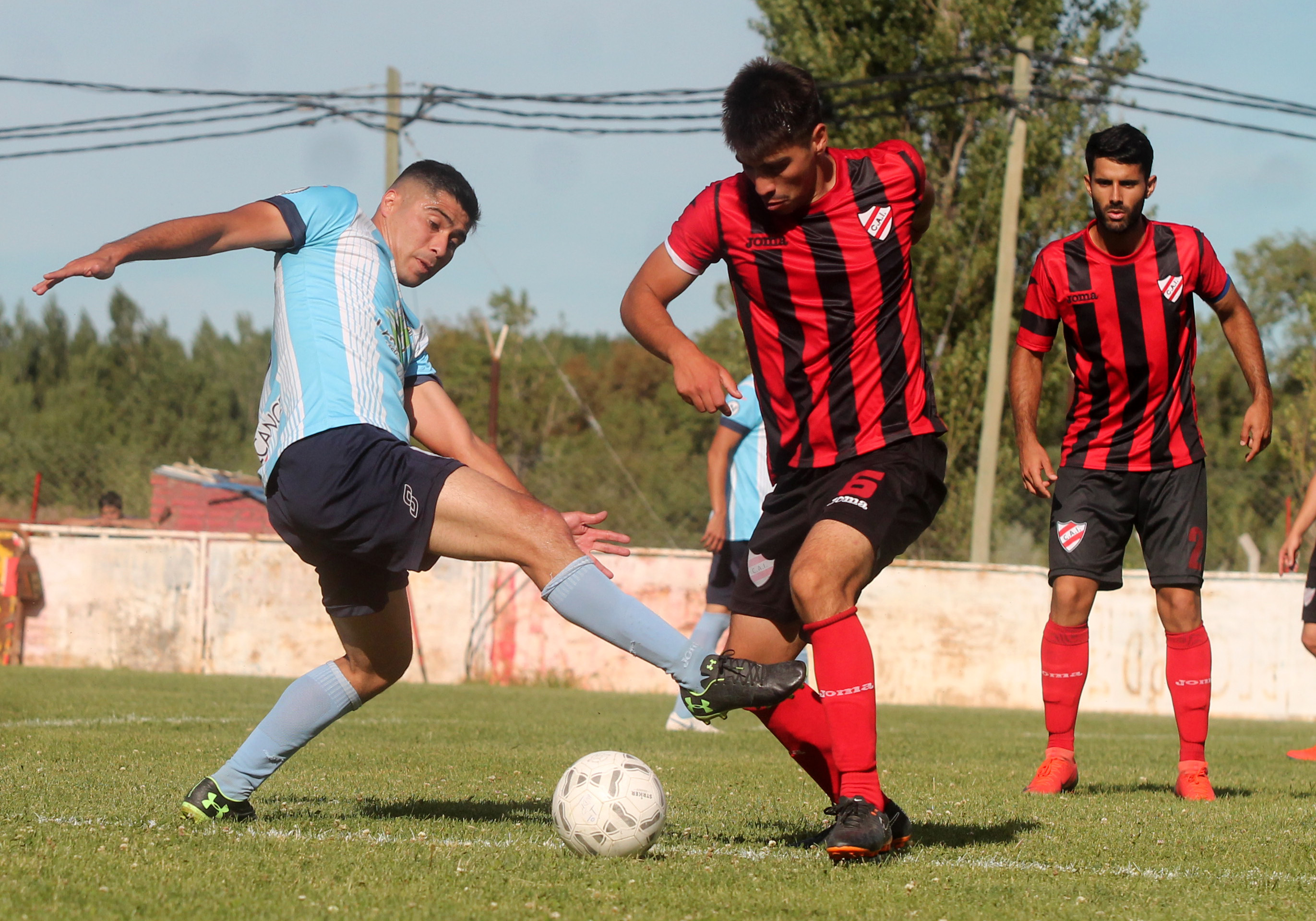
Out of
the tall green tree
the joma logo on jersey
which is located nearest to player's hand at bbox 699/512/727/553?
the joma logo on jersey

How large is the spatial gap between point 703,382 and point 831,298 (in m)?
0.65

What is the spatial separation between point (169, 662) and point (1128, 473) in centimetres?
1140

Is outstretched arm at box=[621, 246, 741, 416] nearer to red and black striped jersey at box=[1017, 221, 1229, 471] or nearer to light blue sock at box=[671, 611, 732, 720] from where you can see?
red and black striped jersey at box=[1017, 221, 1229, 471]

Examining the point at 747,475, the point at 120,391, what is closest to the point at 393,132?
the point at 747,475

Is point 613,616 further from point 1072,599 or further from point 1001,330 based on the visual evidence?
point 1001,330

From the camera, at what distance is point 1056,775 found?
5582mm

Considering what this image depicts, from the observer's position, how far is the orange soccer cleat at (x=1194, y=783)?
17.9 feet

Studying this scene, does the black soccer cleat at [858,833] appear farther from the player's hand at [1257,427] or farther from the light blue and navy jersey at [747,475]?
the light blue and navy jersey at [747,475]

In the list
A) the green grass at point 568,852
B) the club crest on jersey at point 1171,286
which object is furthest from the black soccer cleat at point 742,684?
the club crest on jersey at point 1171,286

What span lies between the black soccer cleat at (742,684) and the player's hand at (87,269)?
1.88 m

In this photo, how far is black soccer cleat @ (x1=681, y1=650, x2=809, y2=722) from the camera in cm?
352

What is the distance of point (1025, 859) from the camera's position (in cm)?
373

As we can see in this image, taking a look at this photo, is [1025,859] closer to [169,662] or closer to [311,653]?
[311,653]

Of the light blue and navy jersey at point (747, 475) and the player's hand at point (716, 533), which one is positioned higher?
the light blue and navy jersey at point (747, 475)
